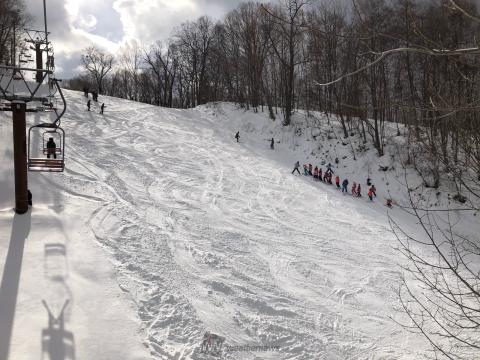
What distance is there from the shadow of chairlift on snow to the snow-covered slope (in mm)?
36

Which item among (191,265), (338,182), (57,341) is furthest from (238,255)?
(338,182)

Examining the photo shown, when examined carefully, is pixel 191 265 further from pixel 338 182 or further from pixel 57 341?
pixel 338 182

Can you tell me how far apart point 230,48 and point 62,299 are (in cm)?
3866

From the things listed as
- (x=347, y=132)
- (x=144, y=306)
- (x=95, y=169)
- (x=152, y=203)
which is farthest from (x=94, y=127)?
(x=144, y=306)

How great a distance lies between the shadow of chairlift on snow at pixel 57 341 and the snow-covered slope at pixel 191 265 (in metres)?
0.04

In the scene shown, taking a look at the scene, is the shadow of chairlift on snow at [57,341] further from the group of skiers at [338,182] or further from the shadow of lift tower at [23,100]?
the group of skiers at [338,182]

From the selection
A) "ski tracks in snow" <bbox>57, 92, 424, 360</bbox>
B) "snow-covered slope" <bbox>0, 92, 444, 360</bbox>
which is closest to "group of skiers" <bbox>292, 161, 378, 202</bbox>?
"snow-covered slope" <bbox>0, 92, 444, 360</bbox>

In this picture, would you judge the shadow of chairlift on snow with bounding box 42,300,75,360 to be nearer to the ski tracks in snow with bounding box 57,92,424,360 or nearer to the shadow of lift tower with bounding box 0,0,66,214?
the ski tracks in snow with bounding box 57,92,424,360

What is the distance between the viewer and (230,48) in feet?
139

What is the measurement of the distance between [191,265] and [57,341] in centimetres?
439

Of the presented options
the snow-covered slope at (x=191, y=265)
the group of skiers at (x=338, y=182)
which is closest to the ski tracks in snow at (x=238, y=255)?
the snow-covered slope at (x=191, y=265)

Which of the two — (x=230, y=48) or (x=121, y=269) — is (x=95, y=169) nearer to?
(x=121, y=269)

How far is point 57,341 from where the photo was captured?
704 centimetres

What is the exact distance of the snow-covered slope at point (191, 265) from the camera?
7.89 m
